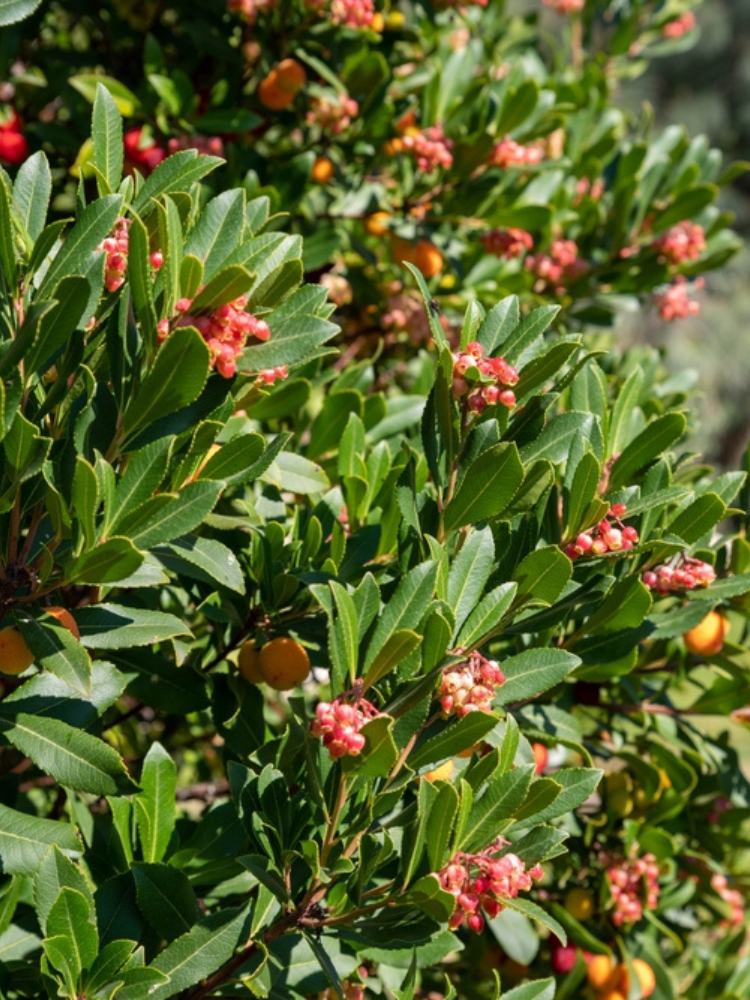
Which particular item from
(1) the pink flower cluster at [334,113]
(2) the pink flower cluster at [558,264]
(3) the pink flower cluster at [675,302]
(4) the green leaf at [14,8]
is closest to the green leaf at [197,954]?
(4) the green leaf at [14,8]

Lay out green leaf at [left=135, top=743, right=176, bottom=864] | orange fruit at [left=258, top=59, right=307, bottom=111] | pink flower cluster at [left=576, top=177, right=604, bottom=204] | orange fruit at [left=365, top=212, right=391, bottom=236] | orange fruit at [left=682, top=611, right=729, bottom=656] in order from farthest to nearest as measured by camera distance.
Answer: pink flower cluster at [left=576, top=177, right=604, bottom=204] → orange fruit at [left=365, top=212, right=391, bottom=236] → orange fruit at [left=258, top=59, right=307, bottom=111] → orange fruit at [left=682, top=611, right=729, bottom=656] → green leaf at [left=135, top=743, right=176, bottom=864]

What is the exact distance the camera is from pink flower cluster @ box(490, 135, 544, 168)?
2158 millimetres

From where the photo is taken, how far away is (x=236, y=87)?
223 cm

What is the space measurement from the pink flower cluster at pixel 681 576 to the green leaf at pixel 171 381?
0.63m

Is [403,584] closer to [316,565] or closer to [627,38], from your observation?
[316,565]

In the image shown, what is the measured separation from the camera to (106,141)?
120cm

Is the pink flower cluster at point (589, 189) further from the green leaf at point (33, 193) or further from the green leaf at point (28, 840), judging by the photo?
the green leaf at point (28, 840)

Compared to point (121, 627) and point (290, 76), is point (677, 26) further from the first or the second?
point (121, 627)

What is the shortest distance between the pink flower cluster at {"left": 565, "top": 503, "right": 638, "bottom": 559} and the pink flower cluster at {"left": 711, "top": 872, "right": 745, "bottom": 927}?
1.11 metres

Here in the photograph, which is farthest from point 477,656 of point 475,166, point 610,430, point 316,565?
point 475,166

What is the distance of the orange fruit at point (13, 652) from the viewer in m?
1.13

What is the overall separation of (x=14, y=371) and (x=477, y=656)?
1.68 ft

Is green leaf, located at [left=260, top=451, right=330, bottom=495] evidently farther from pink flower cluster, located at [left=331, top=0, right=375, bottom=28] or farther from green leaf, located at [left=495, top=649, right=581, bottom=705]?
pink flower cluster, located at [left=331, top=0, right=375, bottom=28]

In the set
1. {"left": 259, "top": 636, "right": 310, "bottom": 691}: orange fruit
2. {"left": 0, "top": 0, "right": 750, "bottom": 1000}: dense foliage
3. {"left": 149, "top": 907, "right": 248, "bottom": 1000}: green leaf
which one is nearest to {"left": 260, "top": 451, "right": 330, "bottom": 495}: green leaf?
{"left": 0, "top": 0, "right": 750, "bottom": 1000}: dense foliage
